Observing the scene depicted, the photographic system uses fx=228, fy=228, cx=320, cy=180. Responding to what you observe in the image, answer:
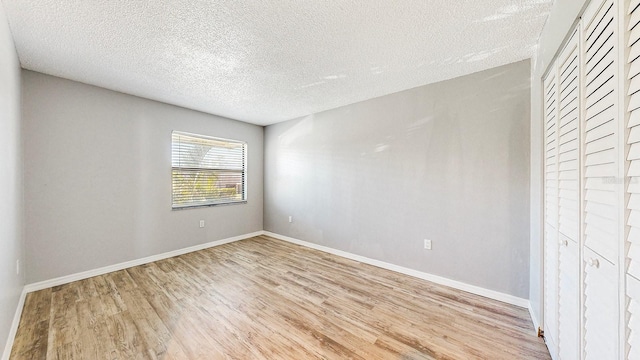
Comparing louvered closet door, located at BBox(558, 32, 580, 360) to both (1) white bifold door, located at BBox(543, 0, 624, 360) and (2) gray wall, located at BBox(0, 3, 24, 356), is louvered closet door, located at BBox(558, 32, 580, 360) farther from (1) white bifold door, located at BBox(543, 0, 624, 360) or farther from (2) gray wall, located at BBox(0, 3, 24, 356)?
(2) gray wall, located at BBox(0, 3, 24, 356)

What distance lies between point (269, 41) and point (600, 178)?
2170mm

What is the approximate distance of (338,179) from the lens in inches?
143

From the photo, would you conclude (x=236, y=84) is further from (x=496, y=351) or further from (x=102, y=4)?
(x=496, y=351)

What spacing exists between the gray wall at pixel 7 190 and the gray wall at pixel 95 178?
0.51 metres

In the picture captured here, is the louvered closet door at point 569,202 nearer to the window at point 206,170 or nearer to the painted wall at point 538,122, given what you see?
the painted wall at point 538,122

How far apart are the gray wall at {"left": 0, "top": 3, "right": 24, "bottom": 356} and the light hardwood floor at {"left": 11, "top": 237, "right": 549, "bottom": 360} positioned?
296 mm

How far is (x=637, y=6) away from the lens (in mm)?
717

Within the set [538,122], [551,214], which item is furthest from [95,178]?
[538,122]

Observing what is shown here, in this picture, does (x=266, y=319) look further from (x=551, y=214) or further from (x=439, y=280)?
(x=551, y=214)

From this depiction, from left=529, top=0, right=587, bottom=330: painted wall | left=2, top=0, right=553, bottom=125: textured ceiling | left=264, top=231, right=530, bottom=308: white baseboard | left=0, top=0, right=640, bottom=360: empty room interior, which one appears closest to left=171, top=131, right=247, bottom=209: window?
left=0, top=0, right=640, bottom=360: empty room interior

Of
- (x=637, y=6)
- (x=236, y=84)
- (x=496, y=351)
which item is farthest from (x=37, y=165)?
(x=496, y=351)

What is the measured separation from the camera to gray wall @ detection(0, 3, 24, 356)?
4.94 feet

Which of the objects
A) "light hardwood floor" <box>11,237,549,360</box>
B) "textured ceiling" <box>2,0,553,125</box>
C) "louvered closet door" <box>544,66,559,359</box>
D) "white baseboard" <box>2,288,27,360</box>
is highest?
"textured ceiling" <box>2,0,553,125</box>

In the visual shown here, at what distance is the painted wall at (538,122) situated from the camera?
133 centimetres
